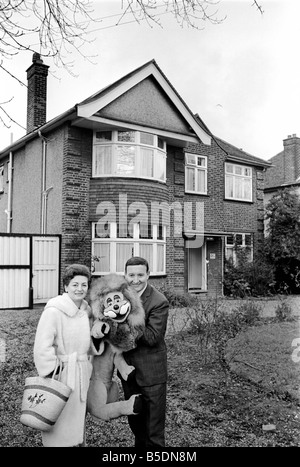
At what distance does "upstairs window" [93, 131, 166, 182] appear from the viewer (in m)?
13.5

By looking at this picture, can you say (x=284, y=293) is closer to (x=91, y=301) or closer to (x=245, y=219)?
(x=245, y=219)

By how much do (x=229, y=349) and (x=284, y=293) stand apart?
A: 1020cm

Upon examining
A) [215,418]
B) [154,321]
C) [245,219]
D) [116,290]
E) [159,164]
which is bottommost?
[215,418]

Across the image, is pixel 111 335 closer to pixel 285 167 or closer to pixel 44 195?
pixel 44 195

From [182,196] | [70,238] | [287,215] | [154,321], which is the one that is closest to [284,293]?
[287,215]

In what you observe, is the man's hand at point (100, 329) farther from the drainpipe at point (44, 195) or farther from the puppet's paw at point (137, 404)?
the drainpipe at point (44, 195)

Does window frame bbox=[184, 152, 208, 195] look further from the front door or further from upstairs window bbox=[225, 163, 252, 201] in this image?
the front door

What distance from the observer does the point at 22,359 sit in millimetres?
6973

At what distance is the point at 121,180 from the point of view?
44.1ft

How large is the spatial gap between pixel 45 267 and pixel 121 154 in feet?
12.9

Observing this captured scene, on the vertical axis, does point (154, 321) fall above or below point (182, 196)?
below

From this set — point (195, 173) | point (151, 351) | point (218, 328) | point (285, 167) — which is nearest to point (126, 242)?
point (195, 173)

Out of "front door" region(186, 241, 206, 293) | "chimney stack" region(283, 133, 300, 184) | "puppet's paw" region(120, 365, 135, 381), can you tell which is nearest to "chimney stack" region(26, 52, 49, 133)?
"front door" region(186, 241, 206, 293)
